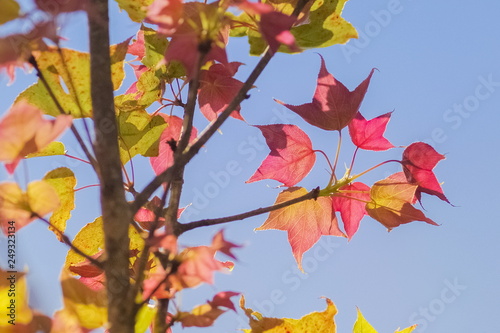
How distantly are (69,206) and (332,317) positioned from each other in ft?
1.25

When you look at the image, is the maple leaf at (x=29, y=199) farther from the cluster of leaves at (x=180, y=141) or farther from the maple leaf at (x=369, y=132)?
the maple leaf at (x=369, y=132)

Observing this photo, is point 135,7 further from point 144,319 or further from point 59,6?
point 144,319

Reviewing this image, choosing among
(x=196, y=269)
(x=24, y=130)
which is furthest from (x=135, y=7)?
(x=196, y=269)

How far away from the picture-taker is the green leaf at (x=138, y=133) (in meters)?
0.70

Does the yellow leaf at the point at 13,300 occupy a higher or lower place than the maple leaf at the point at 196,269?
higher

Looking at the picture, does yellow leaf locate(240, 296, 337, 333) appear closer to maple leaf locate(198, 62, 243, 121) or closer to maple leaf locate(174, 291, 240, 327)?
maple leaf locate(174, 291, 240, 327)

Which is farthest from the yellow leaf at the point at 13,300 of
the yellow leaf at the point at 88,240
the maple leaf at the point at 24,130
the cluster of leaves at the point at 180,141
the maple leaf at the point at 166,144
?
the maple leaf at the point at 166,144

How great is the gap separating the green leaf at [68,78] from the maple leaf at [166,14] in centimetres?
12

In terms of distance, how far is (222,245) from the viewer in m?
0.48

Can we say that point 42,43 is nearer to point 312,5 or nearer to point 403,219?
point 312,5

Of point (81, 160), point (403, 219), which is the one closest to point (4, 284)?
point (81, 160)

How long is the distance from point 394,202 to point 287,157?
0.16 metres

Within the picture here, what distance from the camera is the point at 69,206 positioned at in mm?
739

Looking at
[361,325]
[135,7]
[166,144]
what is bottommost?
[361,325]
